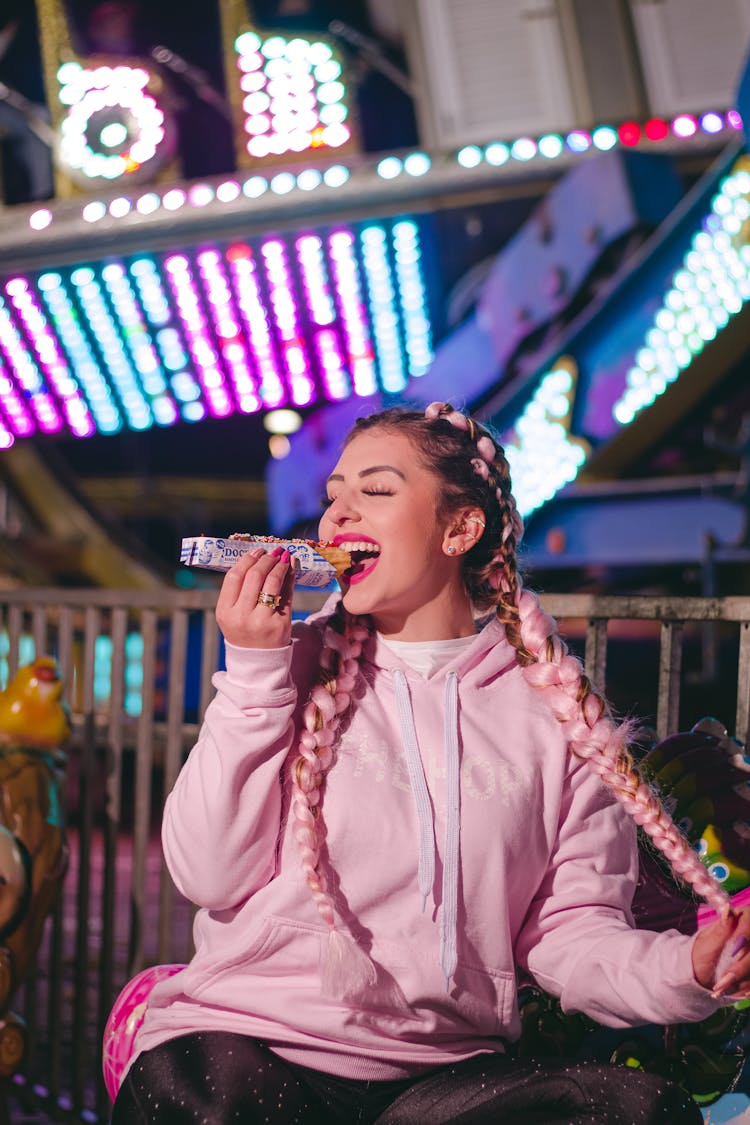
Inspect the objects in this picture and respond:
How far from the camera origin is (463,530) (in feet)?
6.12

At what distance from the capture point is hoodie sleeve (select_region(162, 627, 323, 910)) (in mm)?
1601

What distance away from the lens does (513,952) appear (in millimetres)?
1766

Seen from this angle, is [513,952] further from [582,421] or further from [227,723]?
[582,421]

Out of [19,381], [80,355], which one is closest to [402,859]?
[80,355]

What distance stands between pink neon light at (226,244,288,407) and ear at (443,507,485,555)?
13.1 ft

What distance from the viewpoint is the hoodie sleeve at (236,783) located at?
1601mm

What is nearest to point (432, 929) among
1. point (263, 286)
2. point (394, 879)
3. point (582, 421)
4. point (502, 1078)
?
point (394, 879)

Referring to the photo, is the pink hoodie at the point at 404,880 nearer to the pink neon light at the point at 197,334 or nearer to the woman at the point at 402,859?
the woman at the point at 402,859

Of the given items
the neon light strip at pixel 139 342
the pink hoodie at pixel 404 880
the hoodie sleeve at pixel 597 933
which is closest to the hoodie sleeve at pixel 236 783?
the pink hoodie at pixel 404 880

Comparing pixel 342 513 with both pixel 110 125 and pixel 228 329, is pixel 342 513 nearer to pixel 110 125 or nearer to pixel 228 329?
pixel 228 329

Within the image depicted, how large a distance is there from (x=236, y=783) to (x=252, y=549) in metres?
0.37

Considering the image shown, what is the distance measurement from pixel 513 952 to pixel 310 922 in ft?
1.20

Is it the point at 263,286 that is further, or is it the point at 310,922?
the point at 263,286

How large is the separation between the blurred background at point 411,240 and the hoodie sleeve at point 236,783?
3.22m
